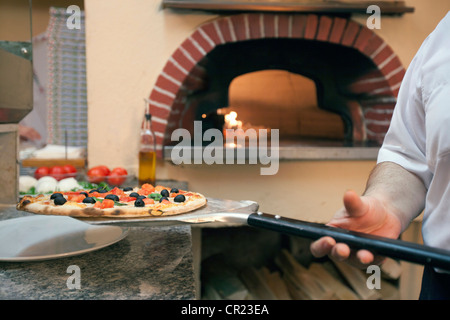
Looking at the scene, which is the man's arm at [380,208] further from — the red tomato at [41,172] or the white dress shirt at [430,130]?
the red tomato at [41,172]

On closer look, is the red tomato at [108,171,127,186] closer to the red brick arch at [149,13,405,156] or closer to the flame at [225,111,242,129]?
the red brick arch at [149,13,405,156]

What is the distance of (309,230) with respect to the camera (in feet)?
2.34

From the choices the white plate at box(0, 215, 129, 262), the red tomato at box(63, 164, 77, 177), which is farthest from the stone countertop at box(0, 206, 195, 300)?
the red tomato at box(63, 164, 77, 177)

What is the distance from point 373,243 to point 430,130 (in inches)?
13.7

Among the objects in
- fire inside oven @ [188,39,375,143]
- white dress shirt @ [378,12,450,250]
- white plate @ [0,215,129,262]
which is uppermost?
fire inside oven @ [188,39,375,143]

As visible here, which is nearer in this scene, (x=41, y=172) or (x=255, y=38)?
(x=41, y=172)

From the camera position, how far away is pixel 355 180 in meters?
2.43

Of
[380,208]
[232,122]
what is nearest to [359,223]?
[380,208]

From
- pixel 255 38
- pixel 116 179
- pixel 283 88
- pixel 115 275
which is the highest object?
pixel 255 38

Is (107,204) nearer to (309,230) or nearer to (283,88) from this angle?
(309,230)

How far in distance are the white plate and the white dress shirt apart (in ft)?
2.38

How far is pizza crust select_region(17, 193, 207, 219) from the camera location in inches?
37.9

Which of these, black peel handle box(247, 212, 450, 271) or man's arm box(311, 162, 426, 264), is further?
man's arm box(311, 162, 426, 264)

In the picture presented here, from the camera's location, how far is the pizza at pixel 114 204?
971mm
